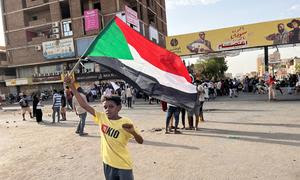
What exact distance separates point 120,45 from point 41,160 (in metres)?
3.65

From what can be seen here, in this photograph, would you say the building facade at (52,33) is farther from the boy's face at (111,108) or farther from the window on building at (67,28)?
the boy's face at (111,108)

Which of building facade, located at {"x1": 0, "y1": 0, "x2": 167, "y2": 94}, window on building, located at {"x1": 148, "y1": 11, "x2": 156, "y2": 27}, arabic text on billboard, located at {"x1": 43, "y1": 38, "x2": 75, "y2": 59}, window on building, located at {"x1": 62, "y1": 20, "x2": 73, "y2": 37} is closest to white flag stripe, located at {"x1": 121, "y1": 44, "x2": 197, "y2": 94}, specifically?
building facade, located at {"x1": 0, "y1": 0, "x2": 167, "y2": 94}

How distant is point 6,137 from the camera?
10297mm

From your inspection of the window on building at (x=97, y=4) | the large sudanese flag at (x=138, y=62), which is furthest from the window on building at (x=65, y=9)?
the large sudanese flag at (x=138, y=62)

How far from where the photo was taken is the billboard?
2642 centimetres

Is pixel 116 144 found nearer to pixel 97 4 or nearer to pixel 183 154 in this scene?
pixel 183 154

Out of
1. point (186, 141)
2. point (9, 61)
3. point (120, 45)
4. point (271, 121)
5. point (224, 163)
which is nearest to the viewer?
point (120, 45)

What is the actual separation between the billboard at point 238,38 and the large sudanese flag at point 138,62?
2486 centimetres

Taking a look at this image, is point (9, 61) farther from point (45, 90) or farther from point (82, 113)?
point (82, 113)

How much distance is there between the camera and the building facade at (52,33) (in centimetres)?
Result: 4162

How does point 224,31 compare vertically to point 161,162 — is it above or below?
above

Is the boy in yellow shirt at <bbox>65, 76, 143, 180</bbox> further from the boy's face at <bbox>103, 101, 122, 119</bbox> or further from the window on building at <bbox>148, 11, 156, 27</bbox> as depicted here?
the window on building at <bbox>148, 11, 156, 27</bbox>

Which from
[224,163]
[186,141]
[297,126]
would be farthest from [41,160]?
[297,126]

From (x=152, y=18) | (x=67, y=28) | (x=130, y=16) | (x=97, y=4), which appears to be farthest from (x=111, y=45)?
(x=152, y=18)
